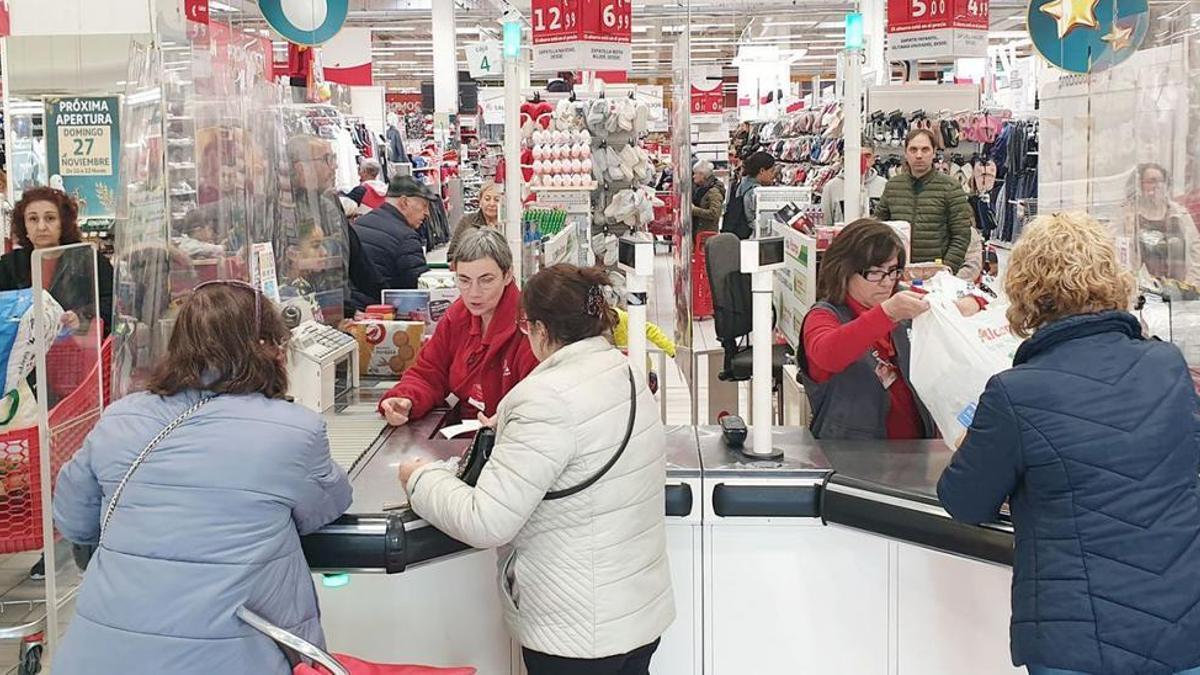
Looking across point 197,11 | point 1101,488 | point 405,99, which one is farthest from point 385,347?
point 405,99

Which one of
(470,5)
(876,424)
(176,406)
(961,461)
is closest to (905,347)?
(876,424)

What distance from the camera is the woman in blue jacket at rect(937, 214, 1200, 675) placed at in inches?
82.2

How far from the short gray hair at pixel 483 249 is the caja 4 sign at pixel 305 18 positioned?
101 centimetres

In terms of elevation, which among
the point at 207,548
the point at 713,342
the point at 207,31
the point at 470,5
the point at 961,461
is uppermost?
the point at 470,5

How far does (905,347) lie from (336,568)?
177cm

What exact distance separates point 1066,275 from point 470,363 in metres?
2.01

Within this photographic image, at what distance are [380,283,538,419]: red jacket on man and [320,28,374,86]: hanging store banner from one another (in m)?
12.3

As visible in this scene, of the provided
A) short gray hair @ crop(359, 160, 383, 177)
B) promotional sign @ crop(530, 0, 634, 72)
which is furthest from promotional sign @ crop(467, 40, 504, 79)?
promotional sign @ crop(530, 0, 634, 72)

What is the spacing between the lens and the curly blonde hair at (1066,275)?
2205mm

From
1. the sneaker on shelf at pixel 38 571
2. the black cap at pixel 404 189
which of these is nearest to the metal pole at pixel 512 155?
the black cap at pixel 404 189

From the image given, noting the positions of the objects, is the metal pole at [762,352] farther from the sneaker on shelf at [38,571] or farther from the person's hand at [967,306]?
the sneaker on shelf at [38,571]

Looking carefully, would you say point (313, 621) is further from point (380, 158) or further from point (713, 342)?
point (380, 158)

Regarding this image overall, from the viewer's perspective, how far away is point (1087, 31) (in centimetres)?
434

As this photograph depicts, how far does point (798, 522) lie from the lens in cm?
307
